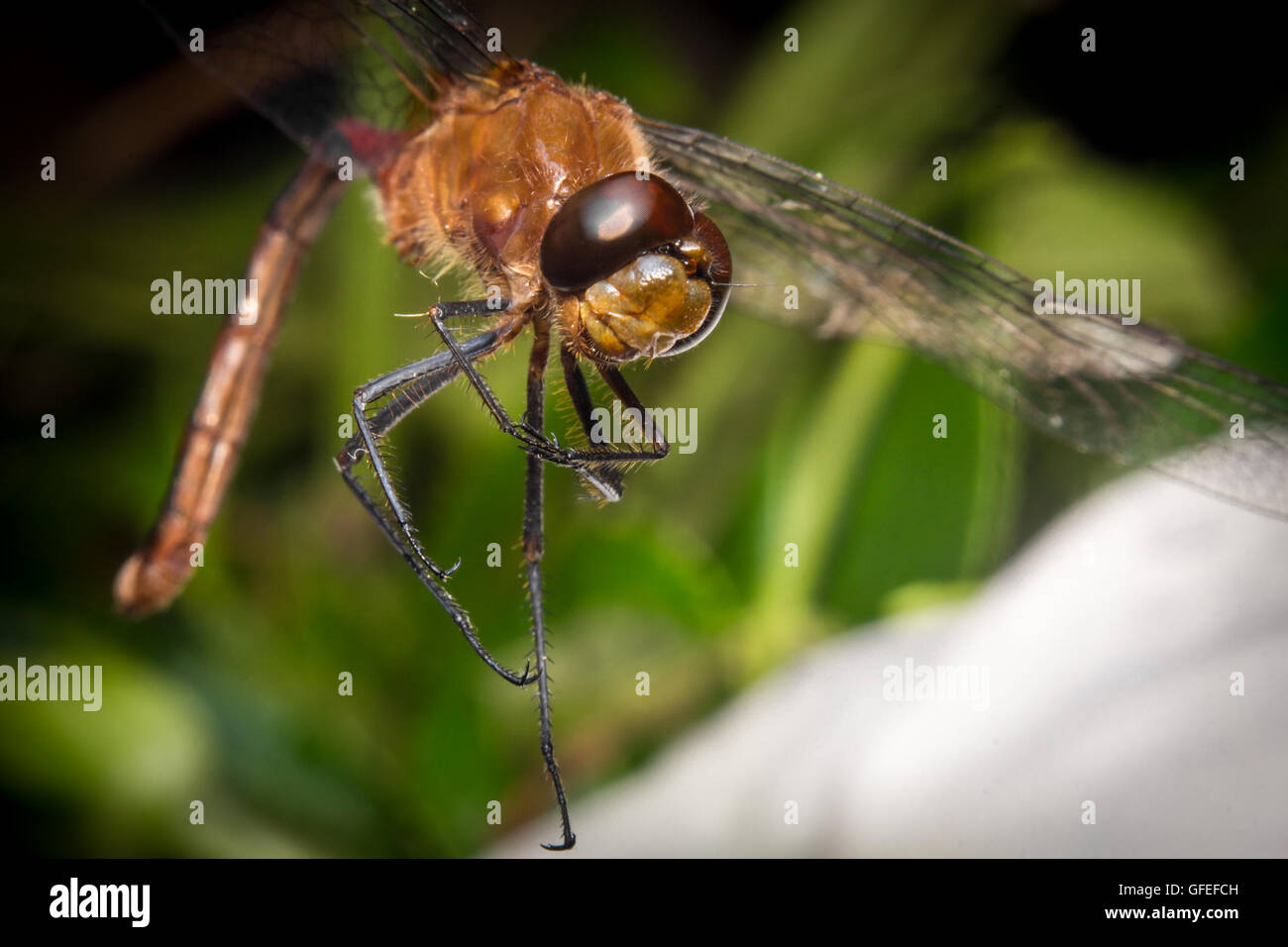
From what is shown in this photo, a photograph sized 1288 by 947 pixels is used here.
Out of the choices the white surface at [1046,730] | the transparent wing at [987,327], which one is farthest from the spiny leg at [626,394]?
the white surface at [1046,730]

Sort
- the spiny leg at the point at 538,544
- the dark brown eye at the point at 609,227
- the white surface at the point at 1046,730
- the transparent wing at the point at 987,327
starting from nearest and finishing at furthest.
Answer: the dark brown eye at the point at 609,227 → the spiny leg at the point at 538,544 → the transparent wing at the point at 987,327 → the white surface at the point at 1046,730

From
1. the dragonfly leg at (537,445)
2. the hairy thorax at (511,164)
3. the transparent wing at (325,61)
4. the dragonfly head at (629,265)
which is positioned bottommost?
the dragonfly leg at (537,445)

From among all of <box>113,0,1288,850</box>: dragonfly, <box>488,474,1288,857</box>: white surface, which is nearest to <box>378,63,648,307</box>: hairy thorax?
<box>113,0,1288,850</box>: dragonfly

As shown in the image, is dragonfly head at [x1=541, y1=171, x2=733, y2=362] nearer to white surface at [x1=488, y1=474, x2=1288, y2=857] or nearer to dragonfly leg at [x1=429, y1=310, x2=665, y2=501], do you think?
dragonfly leg at [x1=429, y1=310, x2=665, y2=501]

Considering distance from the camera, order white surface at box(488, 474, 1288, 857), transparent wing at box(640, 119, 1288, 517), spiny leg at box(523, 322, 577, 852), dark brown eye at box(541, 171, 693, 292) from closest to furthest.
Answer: dark brown eye at box(541, 171, 693, 292) < spiny leg at box(523, 322, 577, 852) < transparent wing at box(640, 119, 1288, 517) < white surface at box(488, 474, 1288, 857)

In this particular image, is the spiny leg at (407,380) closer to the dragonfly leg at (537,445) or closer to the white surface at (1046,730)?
the dragonfly leg at (537,445)

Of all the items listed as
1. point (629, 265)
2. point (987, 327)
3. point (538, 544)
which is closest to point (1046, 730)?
point (987, 327)
